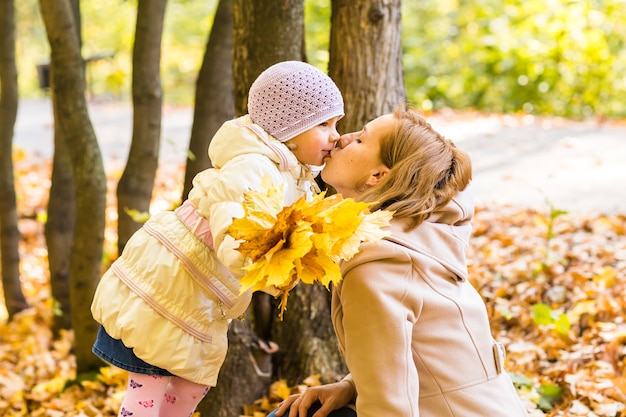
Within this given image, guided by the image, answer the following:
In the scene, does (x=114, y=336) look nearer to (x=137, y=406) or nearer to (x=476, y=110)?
(x=137, y=406)

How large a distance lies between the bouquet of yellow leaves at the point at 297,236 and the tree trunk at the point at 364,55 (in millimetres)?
1719

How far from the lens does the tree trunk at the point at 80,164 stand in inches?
159

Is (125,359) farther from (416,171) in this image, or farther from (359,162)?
(416,171)

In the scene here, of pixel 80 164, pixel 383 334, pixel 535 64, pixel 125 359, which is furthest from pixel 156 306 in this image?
pixel 535 64

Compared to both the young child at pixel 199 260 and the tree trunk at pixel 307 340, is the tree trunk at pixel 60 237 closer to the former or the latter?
the tree trunk at pixel 307 340

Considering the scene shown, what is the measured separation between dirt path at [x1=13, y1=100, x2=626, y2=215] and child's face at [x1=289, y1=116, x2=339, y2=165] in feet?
8.52

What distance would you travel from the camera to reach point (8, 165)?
18.9ft

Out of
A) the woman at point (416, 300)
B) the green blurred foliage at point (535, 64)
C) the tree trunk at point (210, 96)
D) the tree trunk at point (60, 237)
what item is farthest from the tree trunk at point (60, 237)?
the green blurred foliage at point (535, 64)

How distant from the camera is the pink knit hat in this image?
2.31 meters

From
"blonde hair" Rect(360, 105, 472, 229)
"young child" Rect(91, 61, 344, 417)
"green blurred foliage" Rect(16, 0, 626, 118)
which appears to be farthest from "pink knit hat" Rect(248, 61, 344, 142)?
"green blurred foliage" Rect(16, 0, 626, 118)

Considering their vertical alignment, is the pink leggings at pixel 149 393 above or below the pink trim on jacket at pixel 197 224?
below

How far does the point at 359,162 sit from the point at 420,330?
0.57 m

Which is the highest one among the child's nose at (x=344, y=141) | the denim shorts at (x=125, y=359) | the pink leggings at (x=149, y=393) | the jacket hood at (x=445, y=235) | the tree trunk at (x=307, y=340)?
the child's nose at (x=344, y=141)

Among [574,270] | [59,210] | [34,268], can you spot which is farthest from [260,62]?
[34,268]
